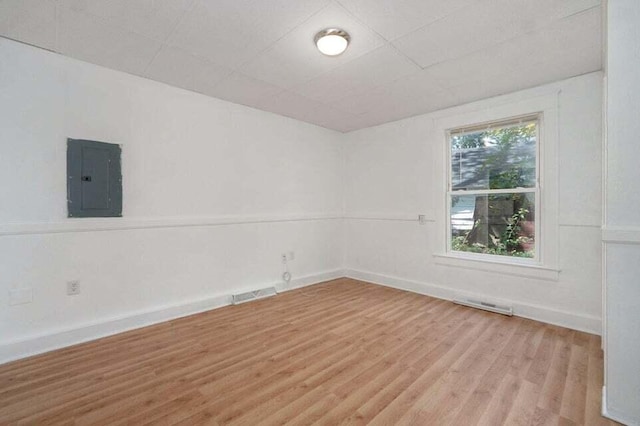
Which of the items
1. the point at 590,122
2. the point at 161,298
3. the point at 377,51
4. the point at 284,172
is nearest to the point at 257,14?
the point at 377,51

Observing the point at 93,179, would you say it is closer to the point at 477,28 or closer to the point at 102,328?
the point at 102,328

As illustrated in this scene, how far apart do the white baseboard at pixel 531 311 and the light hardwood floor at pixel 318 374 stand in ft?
0.39

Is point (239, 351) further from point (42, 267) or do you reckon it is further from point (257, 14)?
point (257, 14)

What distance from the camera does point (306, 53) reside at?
235cm

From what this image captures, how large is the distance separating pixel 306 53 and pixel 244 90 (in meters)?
1.05

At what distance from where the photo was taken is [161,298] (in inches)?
114

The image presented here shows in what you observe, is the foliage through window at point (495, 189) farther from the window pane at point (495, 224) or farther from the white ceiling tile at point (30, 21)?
the white ceiling tile at point (30, 21)

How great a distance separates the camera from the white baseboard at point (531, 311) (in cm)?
264

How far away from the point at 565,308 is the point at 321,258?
3.05m

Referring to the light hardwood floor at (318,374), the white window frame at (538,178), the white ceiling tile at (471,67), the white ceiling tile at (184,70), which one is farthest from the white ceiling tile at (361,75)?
the light hardwood floor at (318,374)

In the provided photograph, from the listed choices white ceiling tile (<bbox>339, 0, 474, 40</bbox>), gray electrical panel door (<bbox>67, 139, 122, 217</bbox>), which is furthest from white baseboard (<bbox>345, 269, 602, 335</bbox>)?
gray electrical panel door (<bbox>67, 139, 122, 217</bbox>)

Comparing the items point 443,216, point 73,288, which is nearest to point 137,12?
point 73,288

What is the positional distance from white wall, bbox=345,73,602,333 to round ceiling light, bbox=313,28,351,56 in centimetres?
211

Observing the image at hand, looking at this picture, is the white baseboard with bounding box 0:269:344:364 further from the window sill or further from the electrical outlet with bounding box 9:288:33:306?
the window sill
